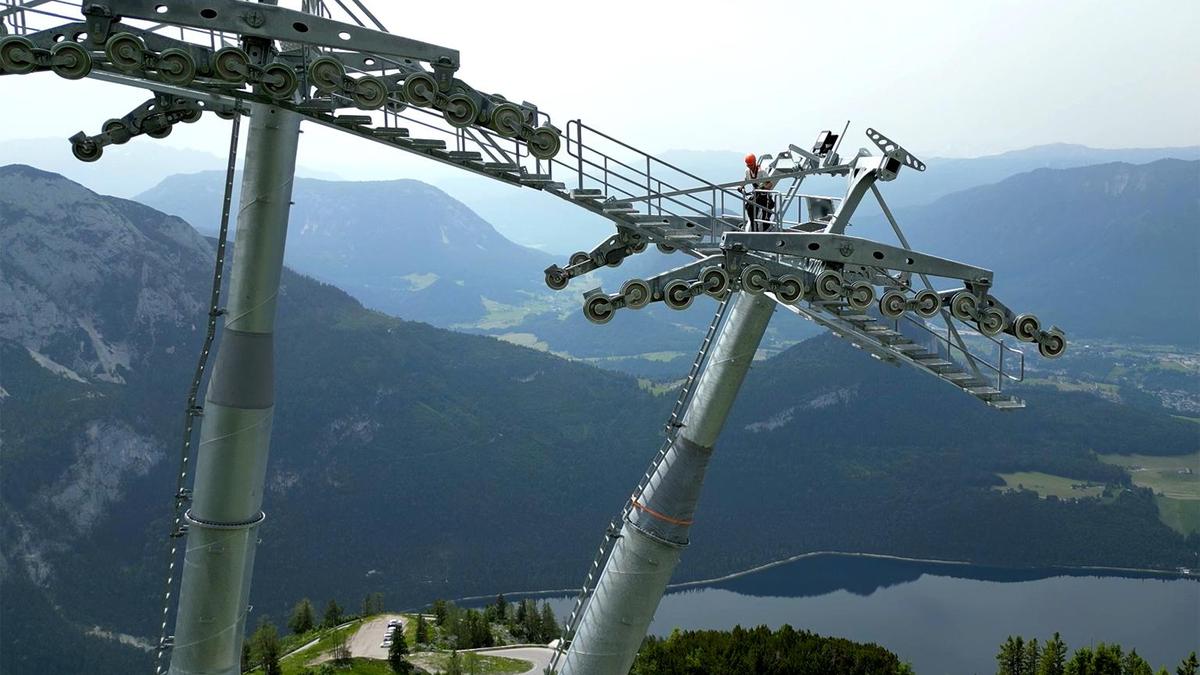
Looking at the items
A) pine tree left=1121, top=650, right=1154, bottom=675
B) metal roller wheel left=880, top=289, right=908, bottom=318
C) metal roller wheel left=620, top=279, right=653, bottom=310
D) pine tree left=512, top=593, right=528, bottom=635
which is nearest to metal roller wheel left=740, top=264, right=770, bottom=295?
metal roller wheel left=620, top=279, right=653, bottom=310

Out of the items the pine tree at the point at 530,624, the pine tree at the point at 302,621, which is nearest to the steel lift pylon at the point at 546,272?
the pine tree at the point at 530,624

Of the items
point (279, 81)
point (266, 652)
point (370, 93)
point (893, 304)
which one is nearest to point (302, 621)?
point (266, 652)

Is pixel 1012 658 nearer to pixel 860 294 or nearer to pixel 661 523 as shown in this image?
pixel 661 523

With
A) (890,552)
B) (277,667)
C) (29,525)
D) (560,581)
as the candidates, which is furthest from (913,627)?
(29,525)

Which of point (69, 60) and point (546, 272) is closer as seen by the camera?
point (69, 60)

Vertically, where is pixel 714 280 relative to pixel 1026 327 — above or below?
above

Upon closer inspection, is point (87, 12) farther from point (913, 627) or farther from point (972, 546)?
point (972, 546)

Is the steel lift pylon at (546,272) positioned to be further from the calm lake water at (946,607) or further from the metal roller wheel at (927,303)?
the calm lake water at (946,607)
